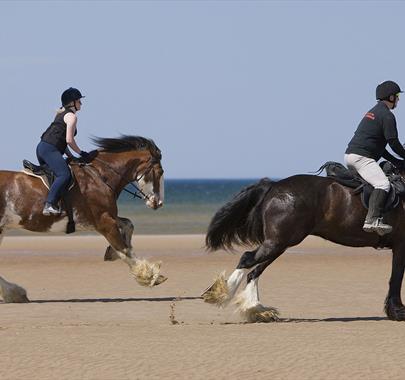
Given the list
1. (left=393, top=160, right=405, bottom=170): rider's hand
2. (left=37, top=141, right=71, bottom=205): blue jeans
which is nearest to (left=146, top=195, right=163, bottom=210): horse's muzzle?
(left=37, top=141, right=71, bottom=205): blue jeans

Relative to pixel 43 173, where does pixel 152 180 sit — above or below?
below

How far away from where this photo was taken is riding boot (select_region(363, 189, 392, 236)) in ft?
39.7

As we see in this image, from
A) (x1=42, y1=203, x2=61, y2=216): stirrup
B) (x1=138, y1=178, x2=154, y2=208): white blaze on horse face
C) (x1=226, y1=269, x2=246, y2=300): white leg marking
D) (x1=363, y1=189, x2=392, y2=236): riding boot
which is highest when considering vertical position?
(x1=363, y1=189, x2=392, y2=236): riding boot

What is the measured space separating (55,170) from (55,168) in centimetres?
3

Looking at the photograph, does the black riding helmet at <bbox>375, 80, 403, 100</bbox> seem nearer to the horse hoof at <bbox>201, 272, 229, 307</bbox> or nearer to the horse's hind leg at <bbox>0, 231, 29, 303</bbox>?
the horse hoof at <bbox>201, 272, 229, 307</bbox>

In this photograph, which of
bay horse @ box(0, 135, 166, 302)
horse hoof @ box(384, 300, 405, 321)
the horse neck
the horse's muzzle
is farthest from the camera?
the horse's muzzle

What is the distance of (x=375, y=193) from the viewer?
1211cm

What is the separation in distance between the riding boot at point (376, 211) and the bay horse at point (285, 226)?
0.17 meters

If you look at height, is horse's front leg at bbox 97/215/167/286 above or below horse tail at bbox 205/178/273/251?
below

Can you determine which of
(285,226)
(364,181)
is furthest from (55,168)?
(364,181)

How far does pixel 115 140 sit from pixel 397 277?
14.8 ft

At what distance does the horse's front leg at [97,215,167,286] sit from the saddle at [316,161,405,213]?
2971mm

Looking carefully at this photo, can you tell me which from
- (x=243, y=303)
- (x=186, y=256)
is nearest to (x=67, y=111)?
(x=243, y=303)

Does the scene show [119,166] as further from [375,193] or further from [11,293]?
[375,193]
